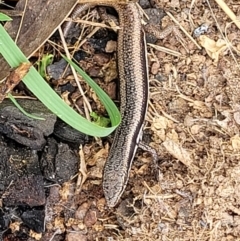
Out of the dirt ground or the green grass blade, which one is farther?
the dirt ground

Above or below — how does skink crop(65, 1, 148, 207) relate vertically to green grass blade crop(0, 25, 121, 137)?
below

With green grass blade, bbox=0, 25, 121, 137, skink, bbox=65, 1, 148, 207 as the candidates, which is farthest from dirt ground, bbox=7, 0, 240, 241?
green grass blade, bbox=0, 25, 121, 137

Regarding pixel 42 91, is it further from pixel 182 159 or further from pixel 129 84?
pixel 182 159

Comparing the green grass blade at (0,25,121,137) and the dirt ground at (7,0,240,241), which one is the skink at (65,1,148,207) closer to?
the dirt ground at (7,0,240,241)

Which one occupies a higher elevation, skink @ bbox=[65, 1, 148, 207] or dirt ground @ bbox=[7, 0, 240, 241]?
skink @ bbox=[65, 1, 148, 207]

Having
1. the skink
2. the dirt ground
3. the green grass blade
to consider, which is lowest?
the dirt ground

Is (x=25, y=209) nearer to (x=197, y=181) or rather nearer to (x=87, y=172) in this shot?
(x=87, y=172)

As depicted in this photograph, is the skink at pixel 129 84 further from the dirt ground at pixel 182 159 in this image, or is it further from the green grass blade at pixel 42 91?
the green grass blade at pixel 42 91
